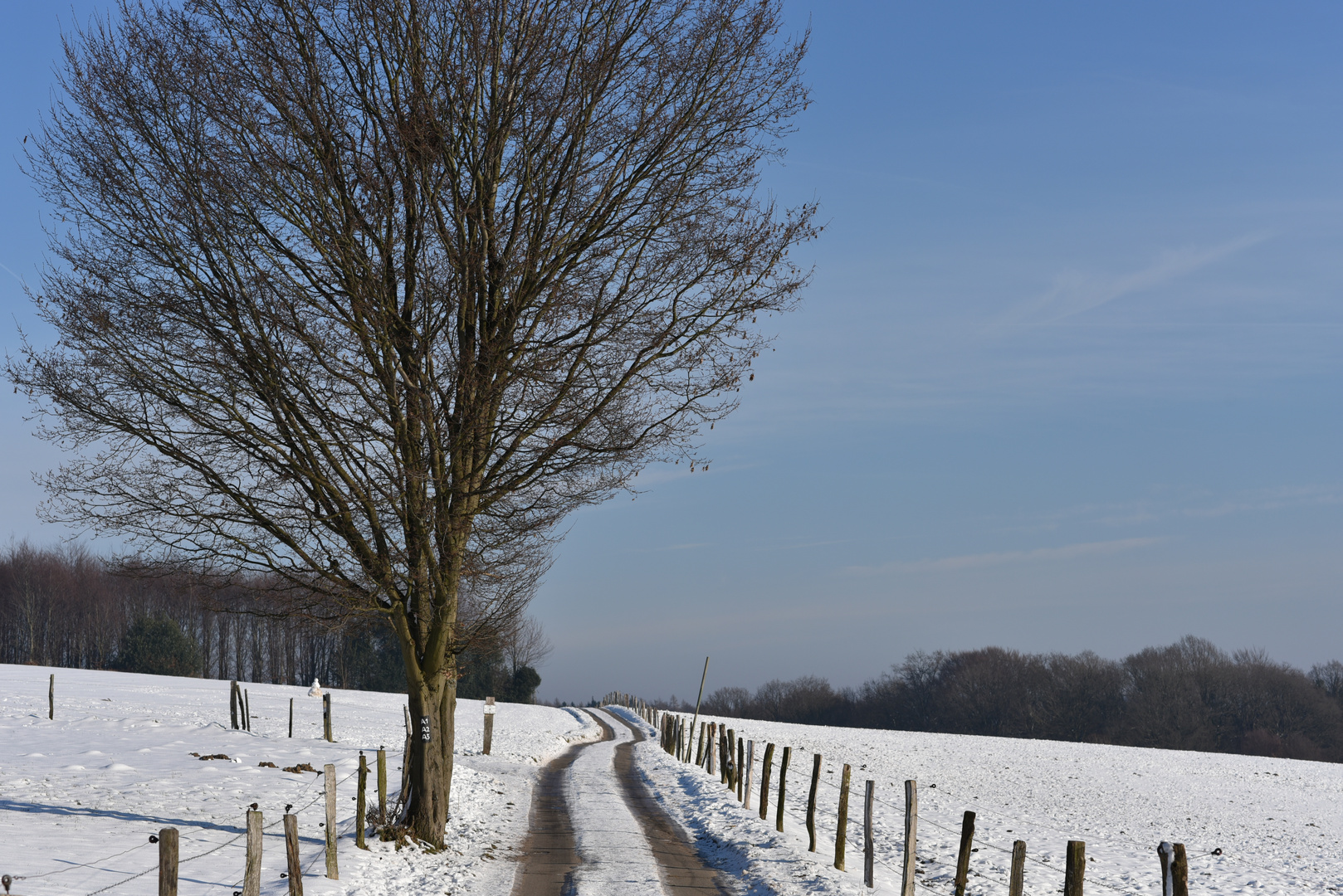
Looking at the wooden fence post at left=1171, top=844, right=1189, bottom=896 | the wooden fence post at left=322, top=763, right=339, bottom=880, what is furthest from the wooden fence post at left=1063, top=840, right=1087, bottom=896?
the wooden fence post at left=322, top=763, right=339, bottom=880

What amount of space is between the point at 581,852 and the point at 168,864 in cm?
704

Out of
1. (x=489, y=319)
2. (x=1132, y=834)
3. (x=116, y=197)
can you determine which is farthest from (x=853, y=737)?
(x=116, y=197)

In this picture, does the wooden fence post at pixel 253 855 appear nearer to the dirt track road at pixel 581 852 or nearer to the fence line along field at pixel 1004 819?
the dirt track road at pixel 581 852

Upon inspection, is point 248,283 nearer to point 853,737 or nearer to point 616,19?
point 616,19

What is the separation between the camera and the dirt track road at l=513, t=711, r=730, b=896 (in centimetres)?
1044

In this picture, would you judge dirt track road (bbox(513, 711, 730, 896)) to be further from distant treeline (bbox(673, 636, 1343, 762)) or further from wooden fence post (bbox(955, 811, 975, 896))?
distant treeline (bbox(673, 636, 1343, 762))

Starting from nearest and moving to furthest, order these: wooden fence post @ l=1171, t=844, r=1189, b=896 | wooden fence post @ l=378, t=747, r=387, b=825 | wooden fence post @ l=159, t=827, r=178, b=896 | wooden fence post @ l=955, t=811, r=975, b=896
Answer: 1. wooden fence post @ l=159, t=827, r=178, b=896
2. wooden fence post @ l=1171, t=844, r=1189, b=896
3. wooden fence post @ l=955, t=811, r=975, b=896
4. wooden fence post @ l=378, t=747, r=387, b=825

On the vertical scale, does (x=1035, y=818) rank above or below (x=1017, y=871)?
below

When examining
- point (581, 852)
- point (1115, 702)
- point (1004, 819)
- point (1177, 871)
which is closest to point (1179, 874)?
point (1177, 871)

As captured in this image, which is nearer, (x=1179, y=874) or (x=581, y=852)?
(x=1179, y=874)

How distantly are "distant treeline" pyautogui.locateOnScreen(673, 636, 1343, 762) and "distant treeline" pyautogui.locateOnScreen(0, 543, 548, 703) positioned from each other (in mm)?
29911

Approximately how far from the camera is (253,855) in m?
7.75

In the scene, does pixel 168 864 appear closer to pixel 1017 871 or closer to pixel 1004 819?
pixel 1017 871

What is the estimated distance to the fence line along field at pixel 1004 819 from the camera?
12.0 metres
